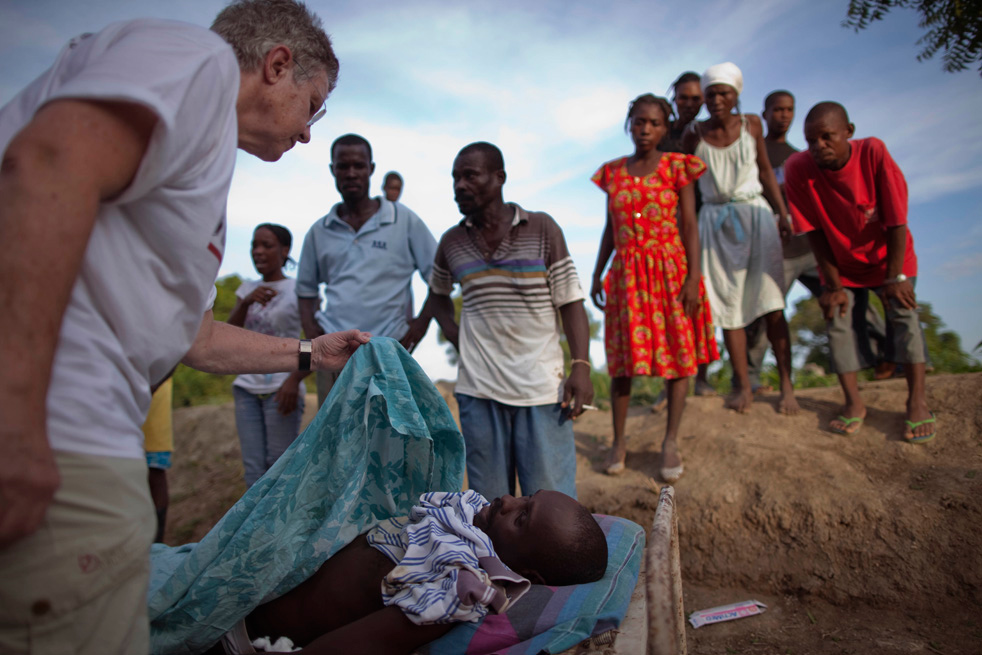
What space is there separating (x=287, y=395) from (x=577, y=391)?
2070 mm

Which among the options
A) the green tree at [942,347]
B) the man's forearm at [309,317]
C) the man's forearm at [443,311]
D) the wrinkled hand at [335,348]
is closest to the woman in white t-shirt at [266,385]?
the man's forearm at [309,317]

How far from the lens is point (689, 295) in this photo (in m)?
4.28

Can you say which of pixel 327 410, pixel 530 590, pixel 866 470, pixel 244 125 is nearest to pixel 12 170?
pixel 244 125

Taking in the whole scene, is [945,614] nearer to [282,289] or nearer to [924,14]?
[924,14]

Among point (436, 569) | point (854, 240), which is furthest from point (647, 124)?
point (436, 569)

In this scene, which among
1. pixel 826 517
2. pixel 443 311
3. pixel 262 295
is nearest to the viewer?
pixel 826 517

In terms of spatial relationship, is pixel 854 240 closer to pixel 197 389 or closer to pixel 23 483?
pixel 23 483

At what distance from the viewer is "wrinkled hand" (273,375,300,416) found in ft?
13.8

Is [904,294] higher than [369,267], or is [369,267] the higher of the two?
[369,267]

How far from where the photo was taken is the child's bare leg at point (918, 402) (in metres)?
3.89

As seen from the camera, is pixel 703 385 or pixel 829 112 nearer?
pixel 829 112

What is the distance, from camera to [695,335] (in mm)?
4379

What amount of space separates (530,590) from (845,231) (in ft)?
11.5

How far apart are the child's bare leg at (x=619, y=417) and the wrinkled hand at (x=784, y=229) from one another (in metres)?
1.88
